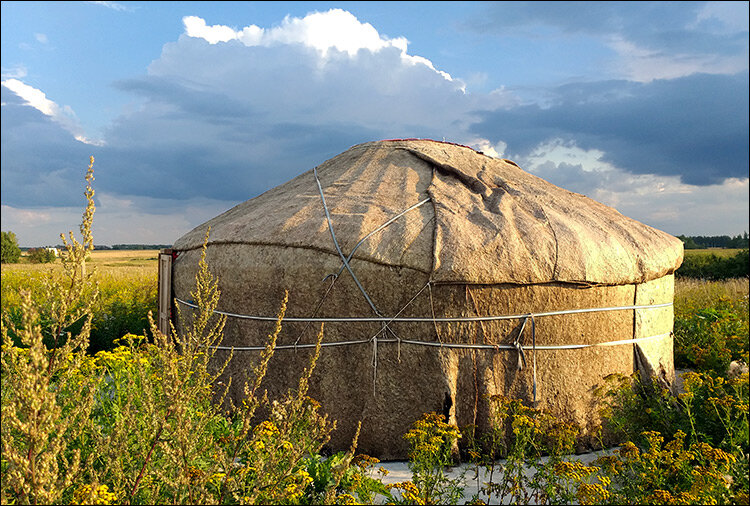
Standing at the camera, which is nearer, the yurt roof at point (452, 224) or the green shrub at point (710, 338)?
the yurt roof at point (452, 224)

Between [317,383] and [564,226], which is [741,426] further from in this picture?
[317,383]

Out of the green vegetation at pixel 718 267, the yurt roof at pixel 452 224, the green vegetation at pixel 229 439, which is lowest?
the green vegetation at pixel 229 439

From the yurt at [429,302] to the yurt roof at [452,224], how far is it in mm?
17

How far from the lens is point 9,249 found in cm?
2745

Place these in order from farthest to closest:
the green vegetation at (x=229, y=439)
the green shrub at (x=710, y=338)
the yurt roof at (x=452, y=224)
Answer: the green shrub at (x=710, y=338) → the yurt roof at (x=452, y=224) → the green vegetation at (x=229, y=439)

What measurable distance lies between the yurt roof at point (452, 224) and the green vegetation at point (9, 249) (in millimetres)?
25754

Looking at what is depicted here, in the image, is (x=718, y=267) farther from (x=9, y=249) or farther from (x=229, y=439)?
(x=9, y=249)

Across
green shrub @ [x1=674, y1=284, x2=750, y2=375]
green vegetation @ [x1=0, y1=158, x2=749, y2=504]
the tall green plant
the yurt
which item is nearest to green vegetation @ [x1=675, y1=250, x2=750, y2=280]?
green shrub @ [x1=674, y1=284, x2=750, y2=375]

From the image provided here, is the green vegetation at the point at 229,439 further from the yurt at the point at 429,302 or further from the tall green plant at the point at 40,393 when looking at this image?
the yurt at the point at 429,302

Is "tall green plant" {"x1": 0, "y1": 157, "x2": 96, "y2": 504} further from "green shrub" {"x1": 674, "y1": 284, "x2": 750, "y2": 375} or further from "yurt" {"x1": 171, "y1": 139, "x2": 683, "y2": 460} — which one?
"green shrub" {"x1": 674, "y1": 284, "x2": 750, "y2": 375}

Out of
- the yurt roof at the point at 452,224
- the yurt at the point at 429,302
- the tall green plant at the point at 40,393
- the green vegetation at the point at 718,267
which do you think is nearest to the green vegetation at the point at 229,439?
the tall green plant at the point at 40,393

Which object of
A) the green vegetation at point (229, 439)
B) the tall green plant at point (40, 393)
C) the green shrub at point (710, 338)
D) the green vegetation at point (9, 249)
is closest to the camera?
the tall green plant at point (40, 393)

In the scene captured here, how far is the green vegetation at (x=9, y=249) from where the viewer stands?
27047 mm

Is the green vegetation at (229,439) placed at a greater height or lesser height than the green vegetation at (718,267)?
lesser
